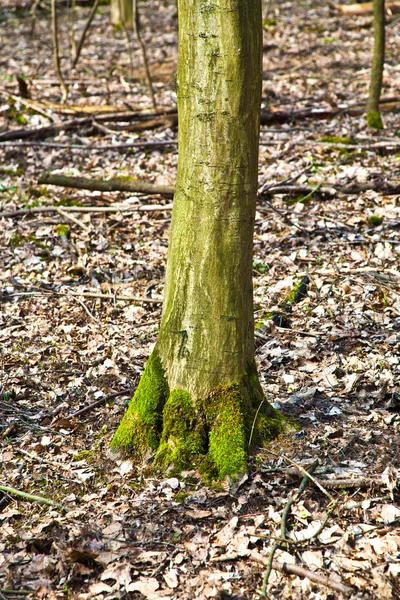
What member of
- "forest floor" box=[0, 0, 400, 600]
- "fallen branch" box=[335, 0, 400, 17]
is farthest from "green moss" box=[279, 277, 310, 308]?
"fallen branch" box=[335, 0, 400, 17]

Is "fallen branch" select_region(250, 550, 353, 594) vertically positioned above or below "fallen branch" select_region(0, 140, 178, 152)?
below

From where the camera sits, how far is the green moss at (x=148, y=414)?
3637mm

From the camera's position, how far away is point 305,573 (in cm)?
285

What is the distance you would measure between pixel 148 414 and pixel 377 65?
23.6 ft

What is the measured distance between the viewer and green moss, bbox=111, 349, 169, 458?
3.64m

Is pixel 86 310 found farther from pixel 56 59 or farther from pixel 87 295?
pixel 56 59

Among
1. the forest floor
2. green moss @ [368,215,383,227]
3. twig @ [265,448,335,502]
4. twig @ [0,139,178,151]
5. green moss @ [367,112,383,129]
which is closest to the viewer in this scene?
the forest floor

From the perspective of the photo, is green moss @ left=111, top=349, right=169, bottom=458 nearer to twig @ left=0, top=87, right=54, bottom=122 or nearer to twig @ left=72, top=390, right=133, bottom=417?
twig @ left=72, top=390, right=133, bottom=417

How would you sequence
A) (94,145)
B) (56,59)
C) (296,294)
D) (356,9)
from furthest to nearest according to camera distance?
(356,9)
(56,59)
(94,145)
(296,294)

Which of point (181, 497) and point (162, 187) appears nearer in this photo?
point (181, 497)

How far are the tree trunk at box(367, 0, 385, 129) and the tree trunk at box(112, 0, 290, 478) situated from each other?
6.15 meters

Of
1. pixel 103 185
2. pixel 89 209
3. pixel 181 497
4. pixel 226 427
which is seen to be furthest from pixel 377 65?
pixel 181 497

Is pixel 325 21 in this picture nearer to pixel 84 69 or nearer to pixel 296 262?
pixel 84 69

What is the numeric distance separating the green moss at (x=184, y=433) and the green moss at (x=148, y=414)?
10 cm
